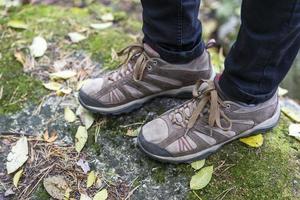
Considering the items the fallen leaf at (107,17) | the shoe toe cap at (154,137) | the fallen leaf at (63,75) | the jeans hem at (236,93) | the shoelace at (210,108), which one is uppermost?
the jeans hem at (236,93)

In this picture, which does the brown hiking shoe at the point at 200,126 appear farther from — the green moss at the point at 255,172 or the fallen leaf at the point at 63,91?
the fallen leaf at the point at 63,91

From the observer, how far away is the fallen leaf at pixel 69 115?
1.79m

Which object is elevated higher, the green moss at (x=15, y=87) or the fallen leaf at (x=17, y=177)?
the green moss at (x=15, y=87)

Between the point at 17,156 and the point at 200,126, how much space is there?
2.37 feet

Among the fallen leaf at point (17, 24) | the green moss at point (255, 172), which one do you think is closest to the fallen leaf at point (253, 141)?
the green moss at point (255, 172)

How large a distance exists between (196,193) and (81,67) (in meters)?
0.91

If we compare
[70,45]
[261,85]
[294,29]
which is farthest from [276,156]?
[70,45]

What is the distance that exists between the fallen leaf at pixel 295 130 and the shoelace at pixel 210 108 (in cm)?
36

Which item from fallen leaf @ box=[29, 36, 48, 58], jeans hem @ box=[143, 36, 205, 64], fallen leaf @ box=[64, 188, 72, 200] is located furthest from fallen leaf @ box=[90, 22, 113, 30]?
fallen leaf @ box=[64, 188, 72, 200]

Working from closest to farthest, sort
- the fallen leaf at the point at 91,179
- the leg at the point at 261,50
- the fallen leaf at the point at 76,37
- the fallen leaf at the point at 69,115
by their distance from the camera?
the leg at the point at 261,50, the fallen leaf at the point at 91,179, the fallen leaf at the point at 69,115, the fallen leaf at the point at 76,37

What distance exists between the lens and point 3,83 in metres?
1.96

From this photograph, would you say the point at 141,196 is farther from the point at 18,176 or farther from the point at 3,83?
the point at 3,83

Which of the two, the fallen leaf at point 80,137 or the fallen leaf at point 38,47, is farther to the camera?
the fallen leaf at point 38,47

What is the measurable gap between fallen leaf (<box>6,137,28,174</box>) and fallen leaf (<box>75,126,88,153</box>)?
20 centimetres
